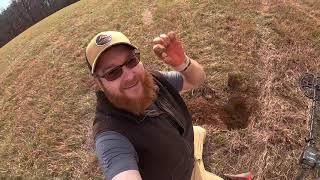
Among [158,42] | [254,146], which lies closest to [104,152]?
[158,42]

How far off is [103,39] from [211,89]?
3.82 metres

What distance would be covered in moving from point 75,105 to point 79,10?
5.35m

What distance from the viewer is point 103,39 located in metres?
3.22

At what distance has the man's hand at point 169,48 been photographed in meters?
3.48

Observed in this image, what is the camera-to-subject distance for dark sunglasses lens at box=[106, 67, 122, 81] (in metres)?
3.23

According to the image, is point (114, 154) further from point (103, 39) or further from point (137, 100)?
point (103, 39)

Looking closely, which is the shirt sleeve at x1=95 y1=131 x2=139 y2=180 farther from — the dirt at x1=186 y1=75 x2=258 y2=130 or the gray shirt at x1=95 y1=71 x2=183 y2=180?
the dirt at x1=186 y1=75 x2=258 y2=130

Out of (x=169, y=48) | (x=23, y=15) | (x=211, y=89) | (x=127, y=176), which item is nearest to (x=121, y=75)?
(x=169, y=48)

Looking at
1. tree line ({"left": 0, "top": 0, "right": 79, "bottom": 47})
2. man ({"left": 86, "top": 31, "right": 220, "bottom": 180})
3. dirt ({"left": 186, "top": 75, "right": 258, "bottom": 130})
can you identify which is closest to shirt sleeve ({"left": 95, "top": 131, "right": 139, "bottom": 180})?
man ({"left": 86, "top": 31, "right": 220, "bottom": 180})

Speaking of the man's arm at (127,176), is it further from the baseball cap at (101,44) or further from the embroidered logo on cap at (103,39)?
the embroidered logo on cap at (103,39)


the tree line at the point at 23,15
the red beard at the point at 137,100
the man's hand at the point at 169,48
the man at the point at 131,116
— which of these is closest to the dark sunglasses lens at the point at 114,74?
the man at the point at 131,116

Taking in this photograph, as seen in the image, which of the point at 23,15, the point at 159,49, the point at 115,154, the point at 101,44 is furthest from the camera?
the point at 23,15

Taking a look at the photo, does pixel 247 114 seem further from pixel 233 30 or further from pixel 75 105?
pixel 75 105

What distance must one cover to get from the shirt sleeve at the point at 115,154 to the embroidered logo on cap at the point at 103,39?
634 mm
